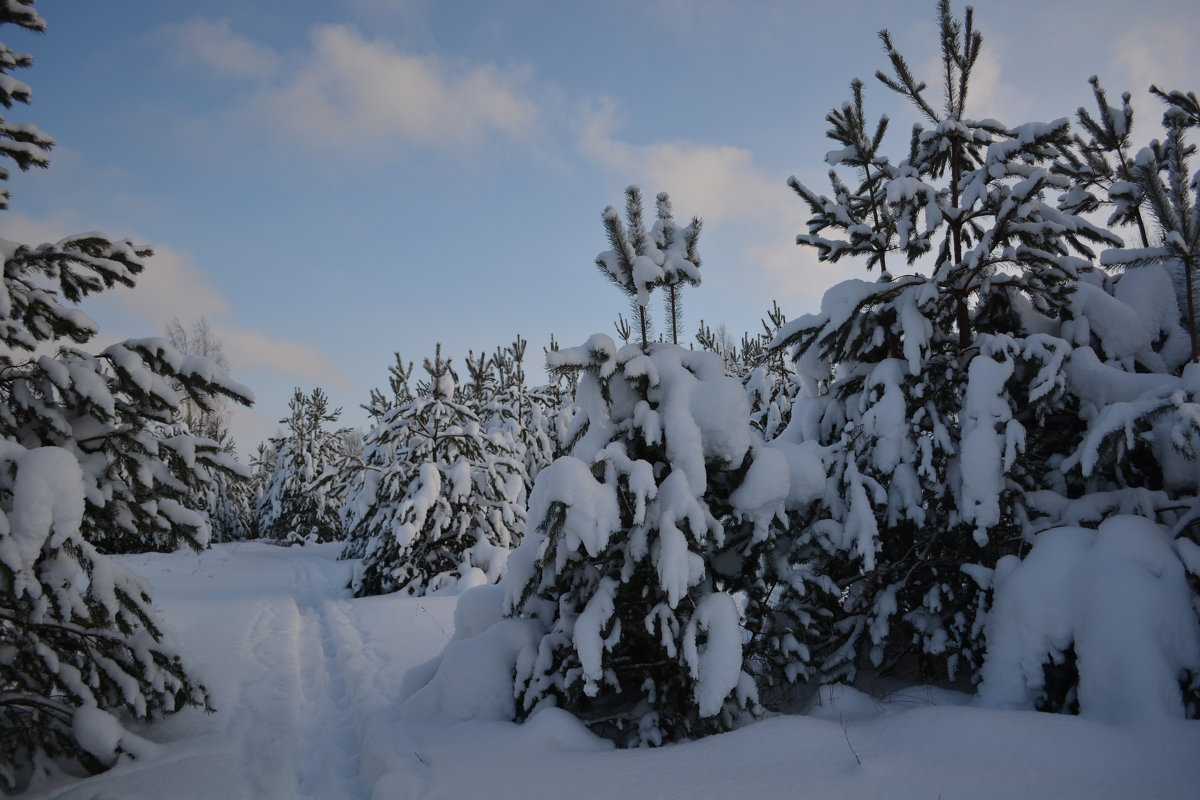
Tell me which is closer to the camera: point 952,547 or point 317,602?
point 952,547

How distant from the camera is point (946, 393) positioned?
15.1ft

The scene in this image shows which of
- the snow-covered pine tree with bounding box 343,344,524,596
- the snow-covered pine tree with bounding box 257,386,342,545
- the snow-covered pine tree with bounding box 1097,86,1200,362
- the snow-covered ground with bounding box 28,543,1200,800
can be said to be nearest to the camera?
the snow-covered ground with bounding box 28,543,1200,800

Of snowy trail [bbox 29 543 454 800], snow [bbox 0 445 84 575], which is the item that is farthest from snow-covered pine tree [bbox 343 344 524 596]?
snow [bbox 0 445 84 575]

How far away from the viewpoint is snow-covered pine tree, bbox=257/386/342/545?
26281mm

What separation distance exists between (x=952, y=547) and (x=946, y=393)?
1159 millimetres

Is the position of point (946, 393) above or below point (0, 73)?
below

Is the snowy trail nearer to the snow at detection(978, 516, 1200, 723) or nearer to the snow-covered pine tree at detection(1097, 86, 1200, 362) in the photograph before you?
the snow at detection(978, 516, 1200, 723)

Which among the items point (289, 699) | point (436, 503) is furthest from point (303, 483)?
point (289, 699)

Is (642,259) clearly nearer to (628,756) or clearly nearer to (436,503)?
(628,756)

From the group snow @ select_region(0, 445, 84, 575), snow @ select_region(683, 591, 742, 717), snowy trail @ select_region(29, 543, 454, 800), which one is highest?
snow @ select_region(0, 445, 84, 575)

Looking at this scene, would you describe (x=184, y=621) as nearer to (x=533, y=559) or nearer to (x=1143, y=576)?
(x=533, y=559)

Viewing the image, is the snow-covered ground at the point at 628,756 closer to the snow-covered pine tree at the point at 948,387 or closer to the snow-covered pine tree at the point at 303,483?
the snow-covered pine tree at the point at 948,387

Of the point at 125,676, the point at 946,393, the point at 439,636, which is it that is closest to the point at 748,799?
the point at 946,393

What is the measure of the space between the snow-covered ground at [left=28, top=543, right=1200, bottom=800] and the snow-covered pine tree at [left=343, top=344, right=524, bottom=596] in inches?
222
